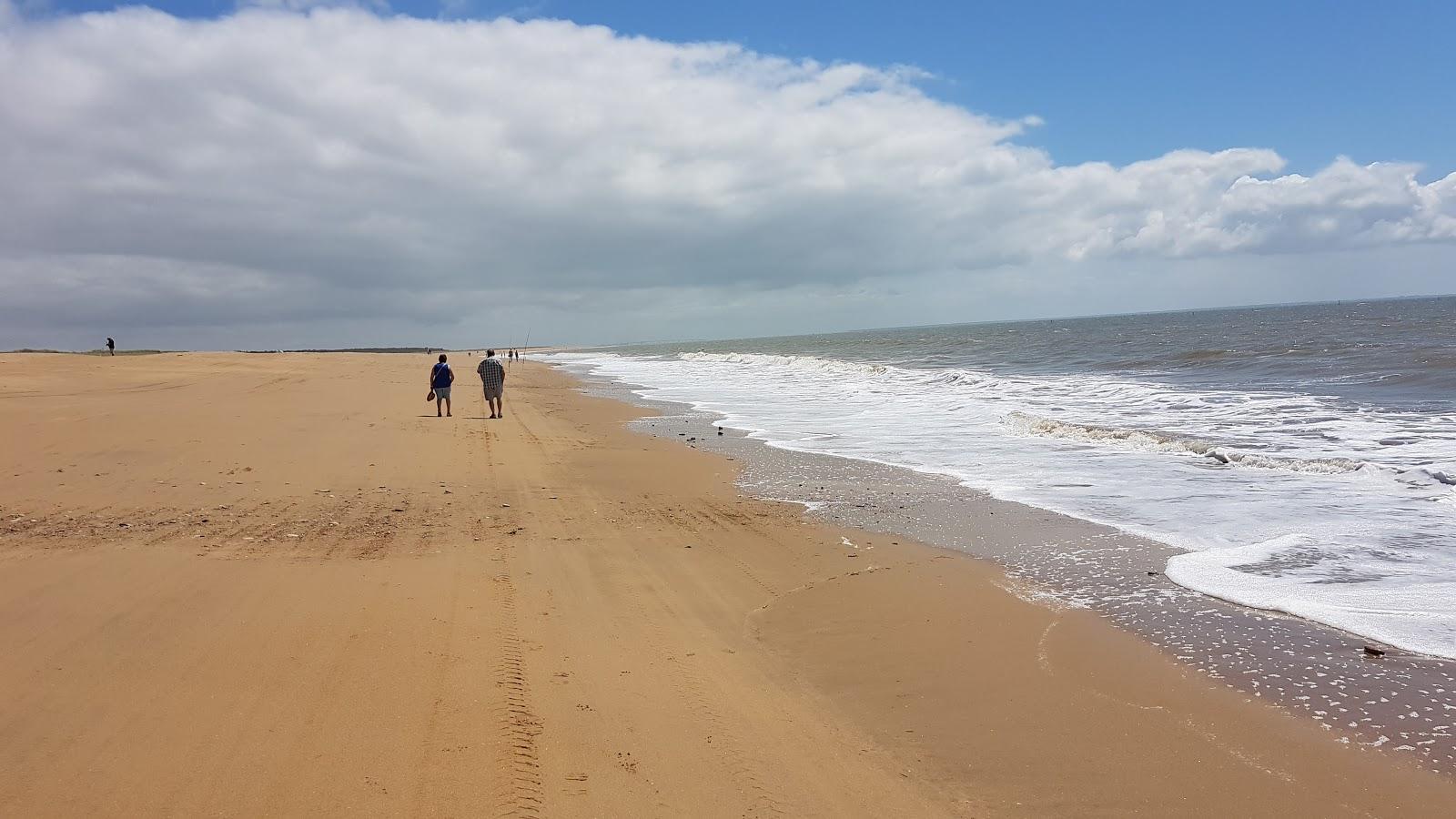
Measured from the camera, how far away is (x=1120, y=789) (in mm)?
3301

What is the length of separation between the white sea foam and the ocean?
1.1 inches

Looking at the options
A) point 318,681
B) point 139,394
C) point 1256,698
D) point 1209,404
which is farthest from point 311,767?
point 139,394

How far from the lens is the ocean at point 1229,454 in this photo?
5.89 m

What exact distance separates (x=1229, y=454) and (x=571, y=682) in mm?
10388

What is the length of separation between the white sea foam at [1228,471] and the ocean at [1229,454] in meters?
0.03

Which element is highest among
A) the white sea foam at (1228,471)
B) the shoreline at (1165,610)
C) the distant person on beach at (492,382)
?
the distant person on beach at (492,382)

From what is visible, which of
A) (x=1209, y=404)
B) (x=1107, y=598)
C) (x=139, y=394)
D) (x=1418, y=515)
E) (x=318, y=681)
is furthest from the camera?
(x=139, y=394)

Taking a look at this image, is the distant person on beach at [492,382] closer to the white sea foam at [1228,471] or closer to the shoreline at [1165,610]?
the white sea foam at [1228,471]

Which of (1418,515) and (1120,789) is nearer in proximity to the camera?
(1120,789)

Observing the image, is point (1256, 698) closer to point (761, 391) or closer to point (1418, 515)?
point (1418, 515)

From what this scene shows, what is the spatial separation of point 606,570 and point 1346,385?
22601mm

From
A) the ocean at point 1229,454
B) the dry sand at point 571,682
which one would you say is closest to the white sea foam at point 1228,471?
the ocean at point 1229,454

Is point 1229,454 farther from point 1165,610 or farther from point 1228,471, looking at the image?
point 1165,610

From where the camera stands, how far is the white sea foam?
573cm
